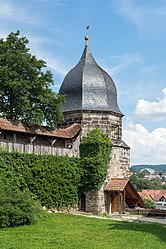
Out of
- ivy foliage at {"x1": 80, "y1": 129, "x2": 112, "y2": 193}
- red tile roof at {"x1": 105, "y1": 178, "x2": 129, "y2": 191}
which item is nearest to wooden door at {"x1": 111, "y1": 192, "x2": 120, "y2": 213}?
red tile roof at {"x1": 105, "y1": 178, "x2": 129, "y2": 191}

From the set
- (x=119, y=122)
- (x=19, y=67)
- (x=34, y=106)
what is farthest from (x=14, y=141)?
(x=119, y=122)

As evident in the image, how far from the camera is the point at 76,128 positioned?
22.2 meters

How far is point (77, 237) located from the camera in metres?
11.8

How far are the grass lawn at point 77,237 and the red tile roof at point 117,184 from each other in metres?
6.90

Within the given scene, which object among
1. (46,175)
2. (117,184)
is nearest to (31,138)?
(46,175)

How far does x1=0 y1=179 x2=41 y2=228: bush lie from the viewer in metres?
13.4

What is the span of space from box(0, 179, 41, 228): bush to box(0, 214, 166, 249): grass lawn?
49cm

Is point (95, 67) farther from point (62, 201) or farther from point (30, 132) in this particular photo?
point (62, 201)

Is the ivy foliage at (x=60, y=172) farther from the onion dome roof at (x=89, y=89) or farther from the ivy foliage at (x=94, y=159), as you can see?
the onion dome roof at (x=89, y=89)

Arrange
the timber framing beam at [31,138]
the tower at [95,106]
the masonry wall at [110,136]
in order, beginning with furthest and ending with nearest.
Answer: the tower at [95,106] < the masonry wall at [110,136] < the timber framing beam at [31,138]

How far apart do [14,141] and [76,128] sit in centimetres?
488

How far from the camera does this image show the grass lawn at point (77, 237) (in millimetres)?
10438

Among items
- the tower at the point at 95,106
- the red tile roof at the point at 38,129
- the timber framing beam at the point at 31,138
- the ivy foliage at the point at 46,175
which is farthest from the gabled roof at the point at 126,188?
the timber framing beam at the point at 31,138

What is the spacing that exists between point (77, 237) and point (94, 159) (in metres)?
9.79
